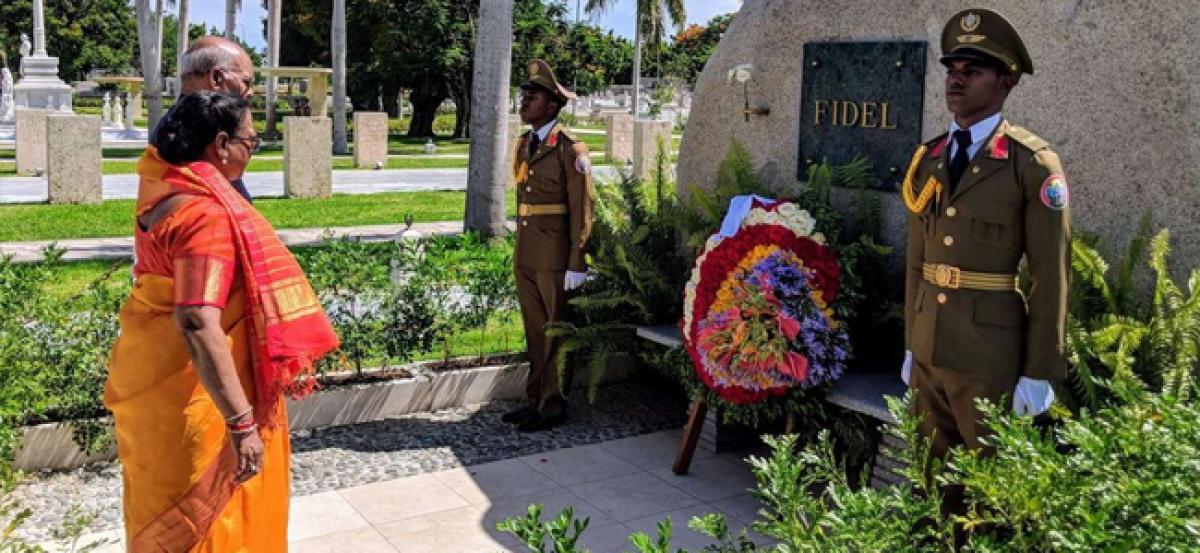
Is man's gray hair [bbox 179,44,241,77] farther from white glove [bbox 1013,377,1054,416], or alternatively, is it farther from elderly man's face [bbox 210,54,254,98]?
white glove [bbox 1013,377,1054,416]

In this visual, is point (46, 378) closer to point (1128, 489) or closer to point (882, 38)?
point (882, 38)

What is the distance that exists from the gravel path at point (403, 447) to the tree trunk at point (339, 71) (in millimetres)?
22978

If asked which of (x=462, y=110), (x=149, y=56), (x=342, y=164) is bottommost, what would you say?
(x=342, y=164)

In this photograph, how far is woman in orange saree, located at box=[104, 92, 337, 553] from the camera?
3.33 metres

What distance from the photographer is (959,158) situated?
13.5 ft

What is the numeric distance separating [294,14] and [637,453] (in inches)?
1719

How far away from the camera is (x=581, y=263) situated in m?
6.43

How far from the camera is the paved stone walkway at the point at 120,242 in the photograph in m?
11.1

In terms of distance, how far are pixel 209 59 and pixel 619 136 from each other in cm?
2195

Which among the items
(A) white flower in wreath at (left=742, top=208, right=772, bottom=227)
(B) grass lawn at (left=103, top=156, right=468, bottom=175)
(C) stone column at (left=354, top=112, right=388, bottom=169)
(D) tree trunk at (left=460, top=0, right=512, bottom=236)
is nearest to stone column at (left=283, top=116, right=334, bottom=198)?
(B) grass lawn at (left=103, top=156, right=468, bottom=175)

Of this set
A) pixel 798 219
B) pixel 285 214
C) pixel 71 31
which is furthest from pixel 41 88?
pixel 71 31

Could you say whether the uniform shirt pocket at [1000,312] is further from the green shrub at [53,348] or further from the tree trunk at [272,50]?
the tree trunk at [272,50]

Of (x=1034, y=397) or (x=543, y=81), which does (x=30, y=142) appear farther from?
(x=1034, y=397)

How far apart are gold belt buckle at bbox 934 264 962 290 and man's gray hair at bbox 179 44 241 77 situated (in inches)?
108
